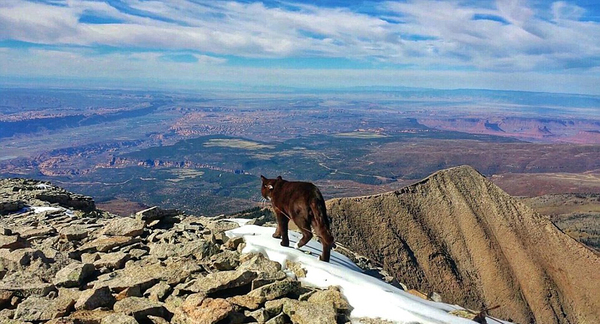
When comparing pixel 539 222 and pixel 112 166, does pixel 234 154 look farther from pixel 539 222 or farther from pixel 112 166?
pixel 539 222

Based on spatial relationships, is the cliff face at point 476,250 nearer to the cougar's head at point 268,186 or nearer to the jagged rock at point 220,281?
the cougar's head at point 268,186

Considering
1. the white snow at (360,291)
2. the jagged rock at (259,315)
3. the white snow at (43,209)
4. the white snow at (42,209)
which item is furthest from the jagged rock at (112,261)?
the white snow at (42,209)

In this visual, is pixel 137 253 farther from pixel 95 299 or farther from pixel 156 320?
pixel 156 320

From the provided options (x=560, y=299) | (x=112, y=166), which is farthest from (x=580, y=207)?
(x=112, y=166)

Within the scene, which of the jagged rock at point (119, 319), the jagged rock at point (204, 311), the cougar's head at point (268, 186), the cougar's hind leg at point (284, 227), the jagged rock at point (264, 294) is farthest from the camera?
the cougar's head at point (268, 186)

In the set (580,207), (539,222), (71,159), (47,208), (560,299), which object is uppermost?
(47,208)

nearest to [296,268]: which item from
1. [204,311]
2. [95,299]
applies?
[204,311]
